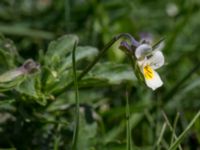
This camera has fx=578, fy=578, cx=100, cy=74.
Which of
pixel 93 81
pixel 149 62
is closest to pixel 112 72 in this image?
pixel 93 81

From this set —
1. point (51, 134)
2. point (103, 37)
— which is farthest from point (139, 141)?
point (103, 37)

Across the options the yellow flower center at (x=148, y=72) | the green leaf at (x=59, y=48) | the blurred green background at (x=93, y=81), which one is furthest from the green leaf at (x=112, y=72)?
the yellow flower center at (x=148, y=72)

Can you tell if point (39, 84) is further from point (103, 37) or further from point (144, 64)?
point (103, 37)

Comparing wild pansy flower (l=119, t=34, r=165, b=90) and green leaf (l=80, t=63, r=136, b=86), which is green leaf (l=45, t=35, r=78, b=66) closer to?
green leaf (l=80, t=63, r=136, b=86)

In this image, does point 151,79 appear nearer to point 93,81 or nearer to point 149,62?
point 149,62

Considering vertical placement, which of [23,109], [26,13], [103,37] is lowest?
[23,109]

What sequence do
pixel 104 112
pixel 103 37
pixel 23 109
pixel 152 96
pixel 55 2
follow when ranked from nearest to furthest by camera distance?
pixel 23 109 → pixel 104 112 → pixel 152 96 → pixel 103 37 → pixel 55 2

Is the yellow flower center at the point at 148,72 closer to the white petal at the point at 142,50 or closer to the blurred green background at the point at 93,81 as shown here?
the white petal at the point at 142,50
